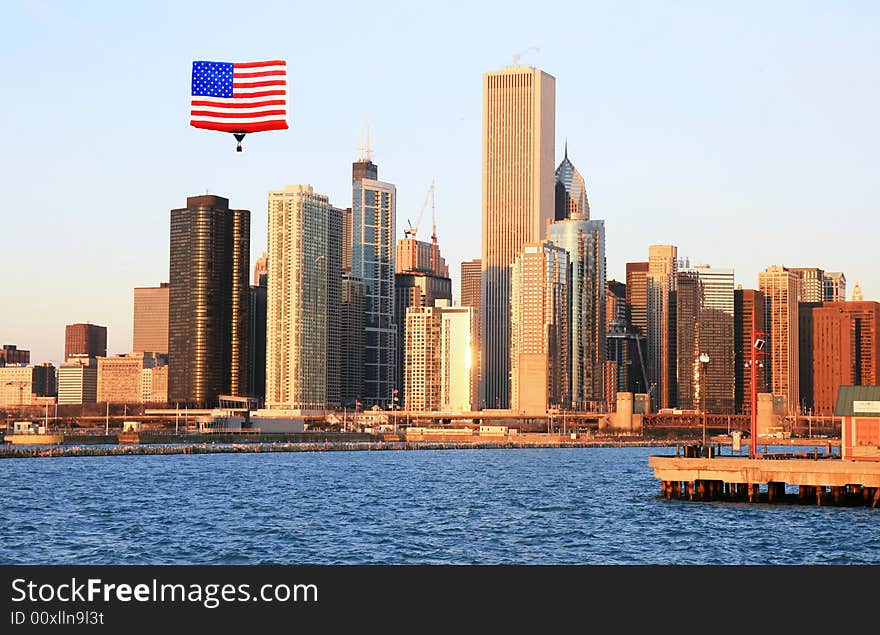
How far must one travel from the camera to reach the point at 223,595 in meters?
29.5

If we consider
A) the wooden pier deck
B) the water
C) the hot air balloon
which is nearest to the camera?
the hot air balloon

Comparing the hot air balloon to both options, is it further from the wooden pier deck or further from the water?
the wooden pier deck

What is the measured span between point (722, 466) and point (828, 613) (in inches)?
2484

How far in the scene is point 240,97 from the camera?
51.9 meters

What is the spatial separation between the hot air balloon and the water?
2280cm

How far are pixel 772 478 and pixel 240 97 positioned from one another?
50.2m

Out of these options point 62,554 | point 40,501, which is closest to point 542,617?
point 62,554

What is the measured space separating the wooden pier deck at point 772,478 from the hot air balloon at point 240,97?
4823cm

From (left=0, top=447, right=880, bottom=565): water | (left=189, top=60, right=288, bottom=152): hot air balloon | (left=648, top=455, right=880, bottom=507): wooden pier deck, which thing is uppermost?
(left=189, top=60, right=288, bottom=152): hot air balloon

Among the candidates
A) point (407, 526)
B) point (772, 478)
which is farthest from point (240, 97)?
point (772, 478)

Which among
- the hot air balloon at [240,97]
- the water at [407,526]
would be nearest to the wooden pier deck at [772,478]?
the water at [407,526]

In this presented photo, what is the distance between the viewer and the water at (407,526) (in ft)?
221

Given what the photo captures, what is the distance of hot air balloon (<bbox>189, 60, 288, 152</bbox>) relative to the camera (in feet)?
168

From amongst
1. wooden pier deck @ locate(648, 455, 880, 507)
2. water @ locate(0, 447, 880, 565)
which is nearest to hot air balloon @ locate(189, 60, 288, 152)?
water @ locate(0, 447, 880, 565)
